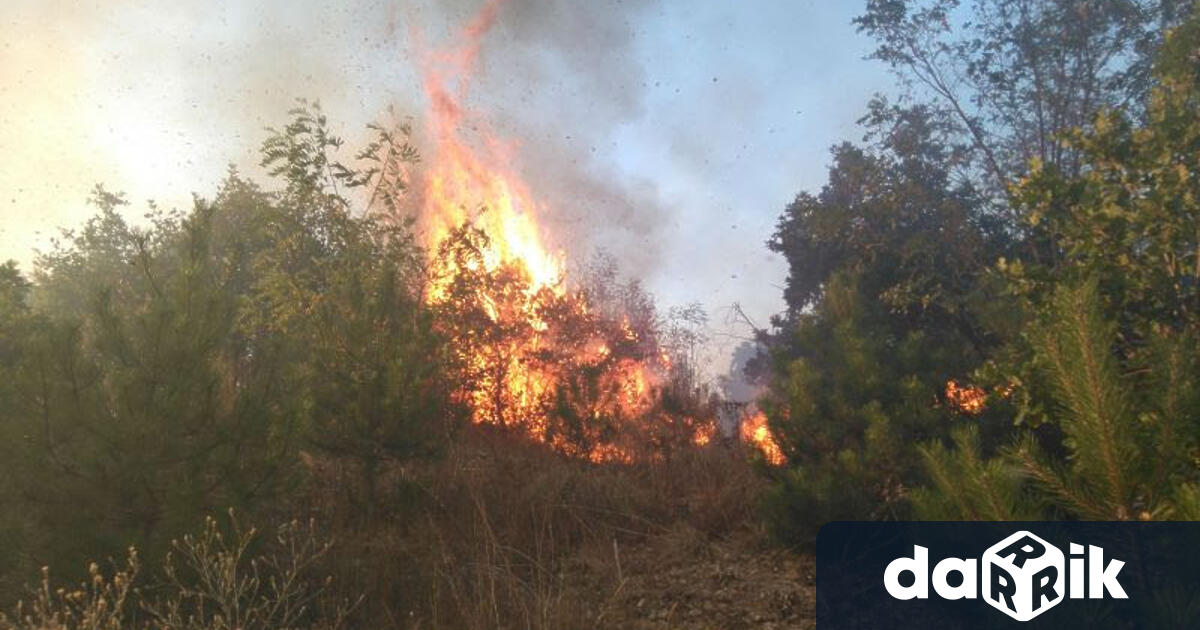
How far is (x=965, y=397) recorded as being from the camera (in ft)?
28.3

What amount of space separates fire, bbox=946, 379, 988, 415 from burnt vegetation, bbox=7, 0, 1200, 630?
0.04 m

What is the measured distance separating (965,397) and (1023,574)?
6.65m

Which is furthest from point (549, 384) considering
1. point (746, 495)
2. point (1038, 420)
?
point (1038, 420)

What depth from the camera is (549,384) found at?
15.6 metres

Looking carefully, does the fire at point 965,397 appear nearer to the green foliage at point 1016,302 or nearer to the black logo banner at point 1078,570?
the green foliage at point 1016,302

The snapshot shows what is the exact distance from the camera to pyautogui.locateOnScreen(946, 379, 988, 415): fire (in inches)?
326

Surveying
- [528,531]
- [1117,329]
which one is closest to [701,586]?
[528,531]

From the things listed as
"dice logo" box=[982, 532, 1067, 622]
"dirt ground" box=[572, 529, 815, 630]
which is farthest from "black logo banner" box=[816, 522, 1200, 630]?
"dirt ground" box=[572, 529, 815, 630]

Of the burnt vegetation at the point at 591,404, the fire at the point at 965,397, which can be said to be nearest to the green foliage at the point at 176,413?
the burnt vegetation at the point at 591,404

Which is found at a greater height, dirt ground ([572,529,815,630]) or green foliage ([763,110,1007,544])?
green foliage ([763,110,1007,544])

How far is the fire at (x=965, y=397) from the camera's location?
8.28m

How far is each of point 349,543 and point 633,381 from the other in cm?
826

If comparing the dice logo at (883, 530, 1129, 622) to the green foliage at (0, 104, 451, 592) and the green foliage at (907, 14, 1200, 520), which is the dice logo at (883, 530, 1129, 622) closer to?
the green foliage at (907, 14, 1200, 520)

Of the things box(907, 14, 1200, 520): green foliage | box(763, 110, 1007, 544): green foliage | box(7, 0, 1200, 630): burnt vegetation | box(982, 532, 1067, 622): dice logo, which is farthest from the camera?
box(763, 110, 1007, 544): green foliage
